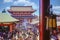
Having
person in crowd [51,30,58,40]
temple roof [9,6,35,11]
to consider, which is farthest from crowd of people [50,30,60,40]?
temple roof [9,6,35,11]

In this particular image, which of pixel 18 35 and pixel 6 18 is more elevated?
pixel 6 18

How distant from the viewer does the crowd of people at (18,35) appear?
1442 mm

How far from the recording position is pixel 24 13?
147 cm

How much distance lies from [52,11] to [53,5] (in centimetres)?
6

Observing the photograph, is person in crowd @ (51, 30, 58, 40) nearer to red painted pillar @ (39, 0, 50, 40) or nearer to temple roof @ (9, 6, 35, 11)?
red painted pillar @ (39, 0, 50, 40)

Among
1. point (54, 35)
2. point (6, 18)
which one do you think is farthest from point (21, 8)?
point (54, 35)

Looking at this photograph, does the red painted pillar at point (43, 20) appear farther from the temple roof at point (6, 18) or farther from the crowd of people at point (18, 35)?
the temple roof at point (6, 18)

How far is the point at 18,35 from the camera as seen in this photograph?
1.45 m

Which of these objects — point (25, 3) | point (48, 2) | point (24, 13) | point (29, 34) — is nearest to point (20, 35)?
point (29, 34)

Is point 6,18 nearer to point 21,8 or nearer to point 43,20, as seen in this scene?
point 21,8

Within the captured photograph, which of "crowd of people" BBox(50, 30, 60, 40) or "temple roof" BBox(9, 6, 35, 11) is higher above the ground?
"temple roof" BBox(9, 6, 35, 11)

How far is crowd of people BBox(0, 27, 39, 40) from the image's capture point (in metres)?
1.44

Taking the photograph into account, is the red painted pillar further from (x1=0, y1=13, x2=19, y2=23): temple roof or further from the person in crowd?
(x1=0, y1=13, x2=19, y2=23): temple roof

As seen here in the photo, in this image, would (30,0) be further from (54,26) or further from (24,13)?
(54,26)
